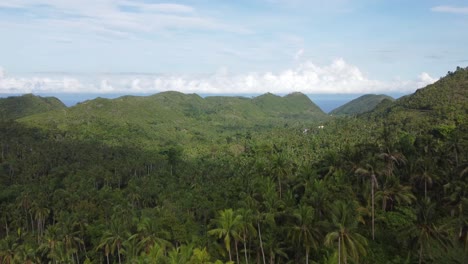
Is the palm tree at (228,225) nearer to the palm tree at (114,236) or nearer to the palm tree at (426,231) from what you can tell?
the palm tree at (114,236)

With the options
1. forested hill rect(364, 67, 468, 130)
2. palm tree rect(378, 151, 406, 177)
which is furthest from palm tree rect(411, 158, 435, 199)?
forested hill rect(364, 67, 468, 130)

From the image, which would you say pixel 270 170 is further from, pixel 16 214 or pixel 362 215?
pixel 16 214

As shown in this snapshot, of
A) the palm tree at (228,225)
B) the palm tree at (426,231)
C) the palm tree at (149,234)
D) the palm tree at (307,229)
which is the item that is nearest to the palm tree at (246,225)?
the palm tree at (228,225)

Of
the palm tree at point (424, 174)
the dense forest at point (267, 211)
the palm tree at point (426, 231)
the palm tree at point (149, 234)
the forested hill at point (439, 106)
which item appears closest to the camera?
the palm tree at point (426, 231)

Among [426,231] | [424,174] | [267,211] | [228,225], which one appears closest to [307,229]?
[228,225]

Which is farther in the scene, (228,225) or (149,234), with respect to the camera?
(149,234)

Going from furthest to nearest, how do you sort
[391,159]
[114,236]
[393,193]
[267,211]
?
[391,159]
[114,236]
[267,211]
[393,193]

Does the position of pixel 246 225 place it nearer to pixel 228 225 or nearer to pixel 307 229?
pixel 228 225

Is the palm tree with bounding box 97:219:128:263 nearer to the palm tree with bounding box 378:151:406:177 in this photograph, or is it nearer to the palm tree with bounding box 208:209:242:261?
the palm tree with bounding box 208:209:242:261
